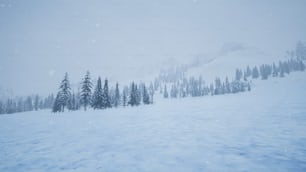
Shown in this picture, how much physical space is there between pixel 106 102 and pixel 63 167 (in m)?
56.7

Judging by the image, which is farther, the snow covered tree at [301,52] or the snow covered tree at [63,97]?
the snow covered tree at [301,52]

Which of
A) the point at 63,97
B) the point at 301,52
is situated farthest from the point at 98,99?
the point at 301,52

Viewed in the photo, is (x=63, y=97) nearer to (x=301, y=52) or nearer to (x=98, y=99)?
(x=98, y=99)

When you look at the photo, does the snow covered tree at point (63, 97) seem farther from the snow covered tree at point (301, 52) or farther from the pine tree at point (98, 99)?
the snow covered tree at point (301, 52)

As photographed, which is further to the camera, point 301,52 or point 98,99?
point 301,52

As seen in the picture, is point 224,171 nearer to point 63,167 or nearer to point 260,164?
point 260,164

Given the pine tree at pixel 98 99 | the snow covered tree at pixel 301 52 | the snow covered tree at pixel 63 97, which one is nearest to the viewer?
the snow covered tree at pixel 63 97

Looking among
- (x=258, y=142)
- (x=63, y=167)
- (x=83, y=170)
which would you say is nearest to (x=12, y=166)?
(x=63, y=167)

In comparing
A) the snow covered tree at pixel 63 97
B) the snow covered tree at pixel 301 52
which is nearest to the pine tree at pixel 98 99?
the snow covered tree at pixel 63 97

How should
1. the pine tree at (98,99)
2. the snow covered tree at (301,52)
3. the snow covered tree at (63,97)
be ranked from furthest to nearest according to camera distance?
1. the snow covered tree at (301,52)
2. the pine tree at (98,99)
3. the snow covered tree at (63,97)

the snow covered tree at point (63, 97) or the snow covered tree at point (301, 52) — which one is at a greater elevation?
the snow covered tree at point (301, 52)

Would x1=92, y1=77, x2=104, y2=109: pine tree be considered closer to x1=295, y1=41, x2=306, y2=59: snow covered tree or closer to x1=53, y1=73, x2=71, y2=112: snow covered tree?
x1=53, y1=73, x2=71, y2=112: snow covered tree

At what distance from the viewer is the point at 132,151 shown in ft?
33.5

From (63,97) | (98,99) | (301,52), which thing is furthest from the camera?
(301,52)
